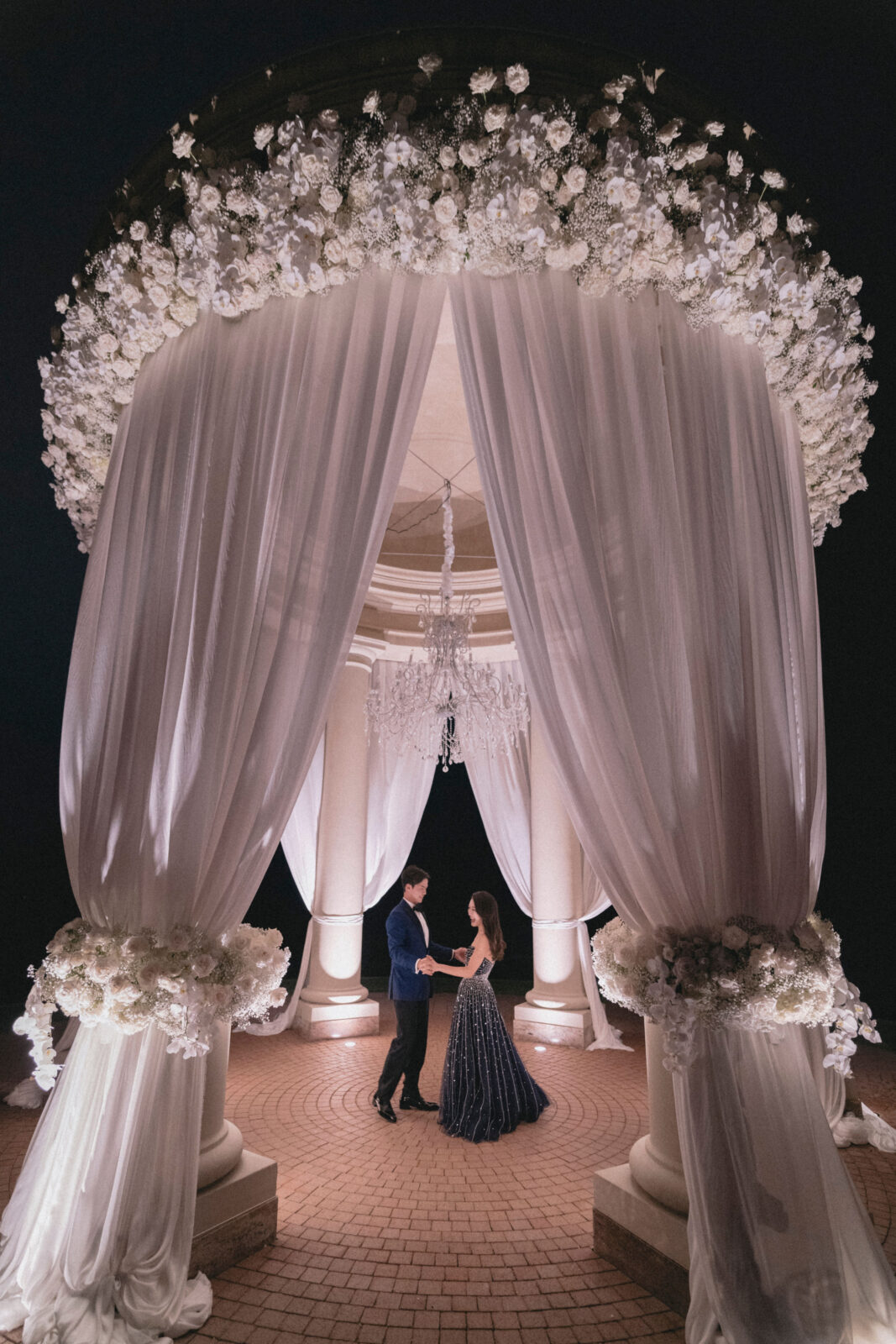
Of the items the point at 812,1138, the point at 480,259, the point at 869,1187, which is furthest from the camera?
the point at 869,1187

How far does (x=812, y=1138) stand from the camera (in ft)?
6.84

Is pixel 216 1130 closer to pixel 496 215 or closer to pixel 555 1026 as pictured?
pixel 496 215

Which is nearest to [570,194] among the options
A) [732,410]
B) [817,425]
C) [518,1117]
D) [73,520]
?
[732,410]

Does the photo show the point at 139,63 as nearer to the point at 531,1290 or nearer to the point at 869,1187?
the point at 531,1290

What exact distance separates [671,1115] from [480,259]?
339 centimetres

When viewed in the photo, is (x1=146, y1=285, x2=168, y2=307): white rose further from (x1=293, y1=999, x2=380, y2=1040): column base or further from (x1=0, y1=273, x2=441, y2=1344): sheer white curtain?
(x1=293, y1=999, x2=380, y2=1040): column base

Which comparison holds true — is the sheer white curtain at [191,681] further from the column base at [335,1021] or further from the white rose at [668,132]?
the column base at [335,1021]

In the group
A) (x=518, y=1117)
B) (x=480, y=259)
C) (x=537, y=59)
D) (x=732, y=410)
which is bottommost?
(x=518, y=1117)

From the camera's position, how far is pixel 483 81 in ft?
A: 7.95

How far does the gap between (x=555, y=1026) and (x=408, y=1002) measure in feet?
8.07

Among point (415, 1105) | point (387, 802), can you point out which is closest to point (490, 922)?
point (415, 1105)

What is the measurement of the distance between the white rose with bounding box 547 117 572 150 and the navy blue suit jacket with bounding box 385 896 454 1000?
164 inches

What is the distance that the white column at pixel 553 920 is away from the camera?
618 centimetres

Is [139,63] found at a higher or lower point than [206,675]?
higher
